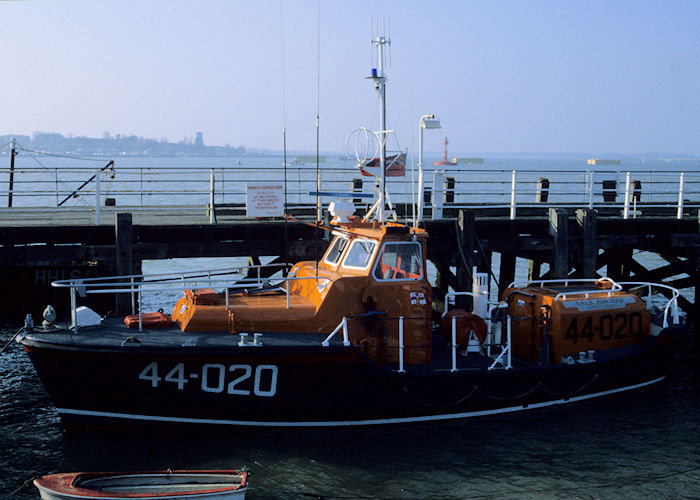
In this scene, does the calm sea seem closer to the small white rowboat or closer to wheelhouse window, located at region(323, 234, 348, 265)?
the small white rowboat

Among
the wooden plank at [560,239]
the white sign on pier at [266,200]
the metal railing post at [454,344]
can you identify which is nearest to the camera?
the metal railing post at [454,344]

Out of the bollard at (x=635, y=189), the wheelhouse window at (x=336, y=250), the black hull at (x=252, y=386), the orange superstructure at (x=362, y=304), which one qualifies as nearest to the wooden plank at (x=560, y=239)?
the bollard at (x=635, y=189)

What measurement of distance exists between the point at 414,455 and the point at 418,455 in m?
0.05

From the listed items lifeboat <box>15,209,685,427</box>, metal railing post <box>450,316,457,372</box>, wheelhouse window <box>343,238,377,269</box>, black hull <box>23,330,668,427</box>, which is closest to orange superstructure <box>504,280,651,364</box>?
lifeboat <box>15,209,685,427</box>

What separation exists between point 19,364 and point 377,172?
299 inches

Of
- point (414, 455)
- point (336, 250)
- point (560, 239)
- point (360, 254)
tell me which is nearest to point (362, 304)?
point (360, 254)

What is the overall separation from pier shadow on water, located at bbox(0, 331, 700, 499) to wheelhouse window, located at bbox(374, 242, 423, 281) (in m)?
2.06

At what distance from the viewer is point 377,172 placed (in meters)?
10.0

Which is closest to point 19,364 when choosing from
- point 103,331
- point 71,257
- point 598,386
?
point 71,257

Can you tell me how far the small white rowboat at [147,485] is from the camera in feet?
24.4

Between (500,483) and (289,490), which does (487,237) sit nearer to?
(500,483)

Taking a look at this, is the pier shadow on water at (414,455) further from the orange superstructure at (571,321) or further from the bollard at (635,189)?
the bollard at (635,189)

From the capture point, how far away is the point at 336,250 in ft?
33.9

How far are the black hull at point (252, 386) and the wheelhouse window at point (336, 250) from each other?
1.67 m
